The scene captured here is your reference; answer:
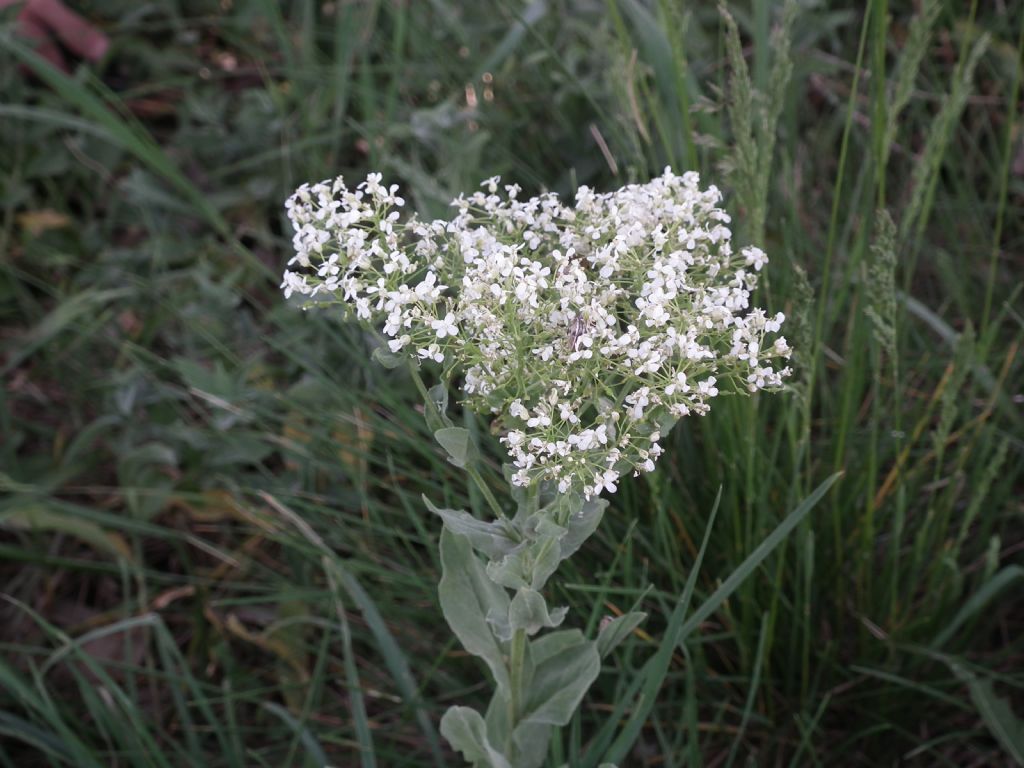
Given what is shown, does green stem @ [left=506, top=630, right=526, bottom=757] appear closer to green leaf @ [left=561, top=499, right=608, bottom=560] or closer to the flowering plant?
the flowering plant

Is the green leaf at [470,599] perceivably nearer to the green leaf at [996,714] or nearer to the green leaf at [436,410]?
the green leaf at [436,410]

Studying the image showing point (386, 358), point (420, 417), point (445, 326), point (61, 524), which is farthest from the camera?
point (61, 524)

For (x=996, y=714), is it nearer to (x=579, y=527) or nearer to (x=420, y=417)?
(x=579, y=527)

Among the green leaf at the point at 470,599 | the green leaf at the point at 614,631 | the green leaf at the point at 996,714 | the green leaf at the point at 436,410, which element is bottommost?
the green leaf at the point at 996,714

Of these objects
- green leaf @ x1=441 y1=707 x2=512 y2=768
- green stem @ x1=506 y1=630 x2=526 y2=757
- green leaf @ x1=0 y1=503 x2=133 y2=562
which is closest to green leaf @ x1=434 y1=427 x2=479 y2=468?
green stem @ x1=506 y1=630 x2=526 y2=757

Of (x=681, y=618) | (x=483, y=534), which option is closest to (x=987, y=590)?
(x=681, y=618)

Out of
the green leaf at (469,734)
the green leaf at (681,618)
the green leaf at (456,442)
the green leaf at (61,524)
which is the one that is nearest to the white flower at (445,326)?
the green leaf at (456,442)

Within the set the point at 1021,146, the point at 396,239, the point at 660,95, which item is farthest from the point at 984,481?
the point at 1021,146

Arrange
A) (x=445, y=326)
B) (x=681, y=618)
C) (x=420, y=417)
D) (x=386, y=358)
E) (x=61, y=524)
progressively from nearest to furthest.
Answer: (x=445, y=326), (x=386, y=358), (x=681, y=618), (x=420, y=417), (x=61, y=524)
